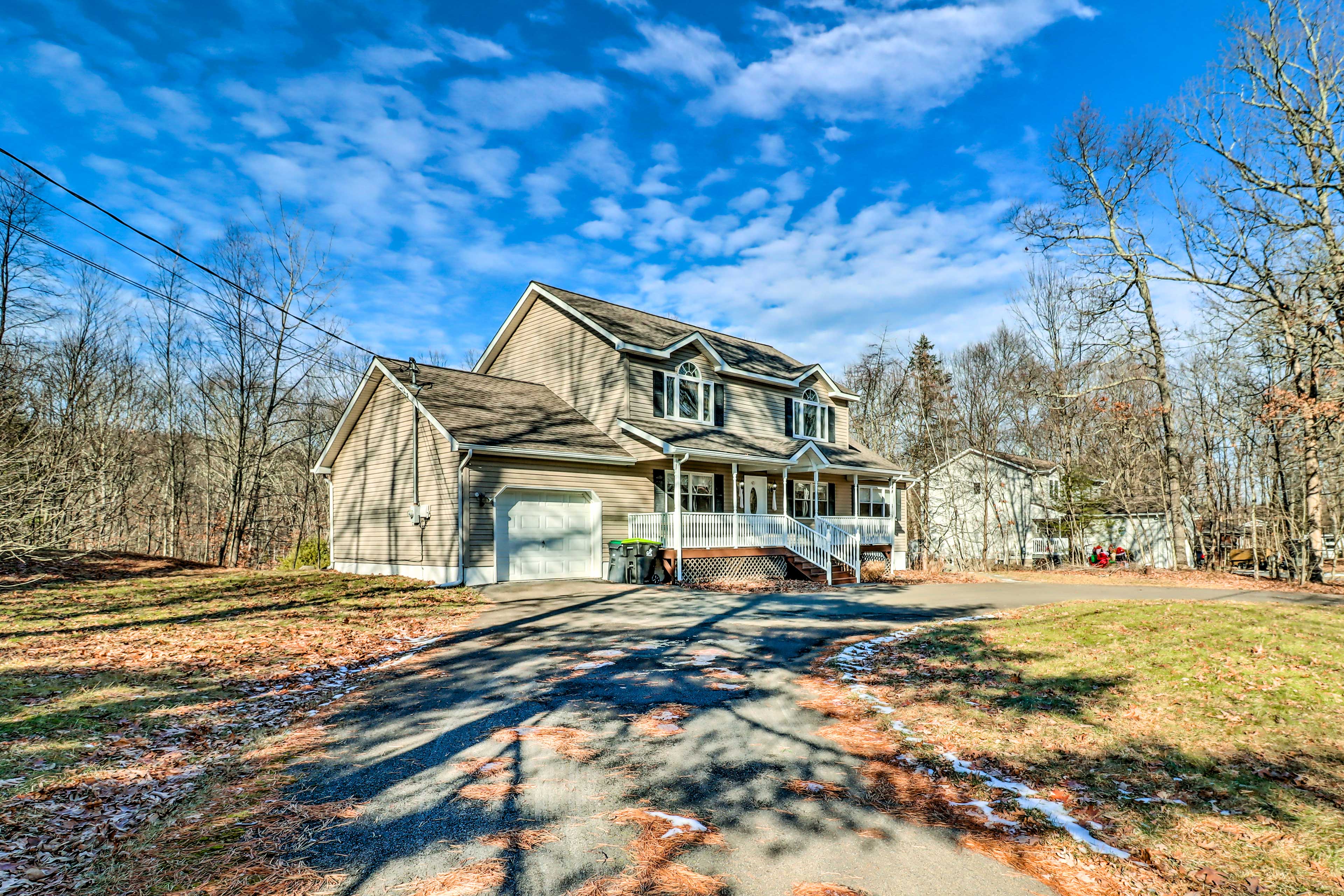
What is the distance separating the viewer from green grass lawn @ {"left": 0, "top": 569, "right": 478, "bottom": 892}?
4207 mm

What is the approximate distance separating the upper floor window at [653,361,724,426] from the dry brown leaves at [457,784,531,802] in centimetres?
1637

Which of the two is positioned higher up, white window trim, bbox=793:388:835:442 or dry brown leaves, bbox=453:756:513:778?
white window trim, bbox=793:388:835:442

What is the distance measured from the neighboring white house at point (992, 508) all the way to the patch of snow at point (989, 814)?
1235 inches

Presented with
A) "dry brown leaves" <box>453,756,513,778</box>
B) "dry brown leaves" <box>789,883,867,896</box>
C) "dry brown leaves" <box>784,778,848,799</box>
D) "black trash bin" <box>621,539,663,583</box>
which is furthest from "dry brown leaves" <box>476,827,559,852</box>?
"black trash bin" <box>621,539,663,583</box>

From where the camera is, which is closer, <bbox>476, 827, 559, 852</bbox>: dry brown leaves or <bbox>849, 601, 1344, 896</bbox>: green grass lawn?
<bbox>476, 827, 559, 852</bbox>: dry brown leaves

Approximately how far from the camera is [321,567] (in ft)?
76.3

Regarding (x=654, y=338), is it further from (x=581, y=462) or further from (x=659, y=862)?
(x=659, y=862)

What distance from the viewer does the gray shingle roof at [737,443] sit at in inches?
762

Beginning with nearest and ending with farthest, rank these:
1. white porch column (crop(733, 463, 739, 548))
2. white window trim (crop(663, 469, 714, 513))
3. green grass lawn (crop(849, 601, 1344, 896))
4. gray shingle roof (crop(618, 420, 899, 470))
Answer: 1. green grass lawn (crop(849, 601, 1344, 896))
2. gray shingle roof (crop(618, 420, 899, 470))
3. white porch column (crop(733, 463, 739, 548))
4. white window trim (crop(663, 469, 714, 513))

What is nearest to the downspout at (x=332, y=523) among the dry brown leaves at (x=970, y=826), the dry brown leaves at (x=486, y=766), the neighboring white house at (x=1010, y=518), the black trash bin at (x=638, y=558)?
the black trash bin at (x=638, y=558)

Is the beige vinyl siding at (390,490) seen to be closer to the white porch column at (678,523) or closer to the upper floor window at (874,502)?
the white porch column at (678,523)

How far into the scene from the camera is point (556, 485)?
17.7 m

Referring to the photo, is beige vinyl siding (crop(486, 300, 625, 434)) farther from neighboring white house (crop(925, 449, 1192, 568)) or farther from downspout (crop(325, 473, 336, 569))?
neighboring white house (crop(925, 449, 1192, 568))

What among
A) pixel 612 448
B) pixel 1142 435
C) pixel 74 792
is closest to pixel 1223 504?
pixel 1142 435
